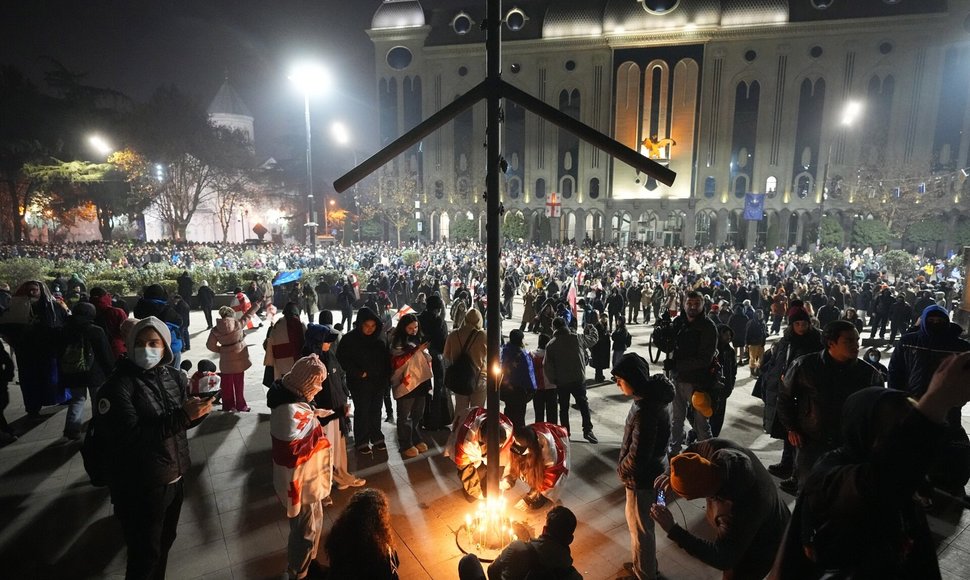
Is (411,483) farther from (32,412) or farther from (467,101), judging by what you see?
(32,412)

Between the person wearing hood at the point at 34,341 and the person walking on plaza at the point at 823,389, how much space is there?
8.12 metres

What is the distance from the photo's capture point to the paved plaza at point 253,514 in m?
3.74

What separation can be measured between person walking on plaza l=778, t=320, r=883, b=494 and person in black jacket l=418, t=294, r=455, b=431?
Result: 4009mm

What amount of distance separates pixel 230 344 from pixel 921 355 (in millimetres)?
8019

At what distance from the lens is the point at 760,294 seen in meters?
14.9

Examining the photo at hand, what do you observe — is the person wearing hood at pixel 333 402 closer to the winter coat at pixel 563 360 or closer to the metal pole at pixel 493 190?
the metal pole at pixel 493 190

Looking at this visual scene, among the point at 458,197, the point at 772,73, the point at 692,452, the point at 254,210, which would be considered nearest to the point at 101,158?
the point at 254,210

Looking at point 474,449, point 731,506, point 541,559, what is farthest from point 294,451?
point 731,506

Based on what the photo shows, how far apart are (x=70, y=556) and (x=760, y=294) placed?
16.3 m

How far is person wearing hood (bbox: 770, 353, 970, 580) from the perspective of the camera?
151 cm

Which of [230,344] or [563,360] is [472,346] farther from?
[230,344]

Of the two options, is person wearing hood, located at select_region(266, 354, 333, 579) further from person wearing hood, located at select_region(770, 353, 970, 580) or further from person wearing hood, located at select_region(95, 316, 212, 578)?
person wearing hood, located at select_region(770, 353, 970, 580)

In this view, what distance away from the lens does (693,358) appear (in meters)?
5.32

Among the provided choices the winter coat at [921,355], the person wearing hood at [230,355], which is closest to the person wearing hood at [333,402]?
the person wearing hood at [230,355]
